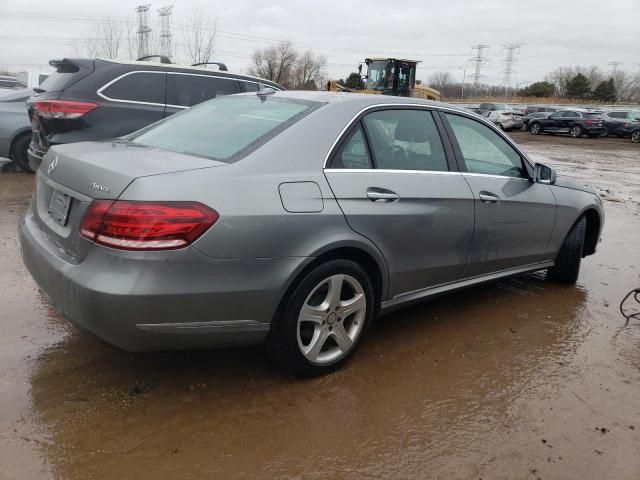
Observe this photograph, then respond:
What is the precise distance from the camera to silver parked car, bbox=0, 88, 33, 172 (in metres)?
8.40

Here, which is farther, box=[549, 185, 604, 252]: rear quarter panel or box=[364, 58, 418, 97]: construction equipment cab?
box=[364, 58, 418, 97]: construction equipment cab

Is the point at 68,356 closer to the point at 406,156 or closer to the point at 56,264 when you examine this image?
the point at 56,264

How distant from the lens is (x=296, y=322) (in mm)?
2869

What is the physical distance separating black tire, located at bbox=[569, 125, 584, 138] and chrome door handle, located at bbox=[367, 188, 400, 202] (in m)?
31.0

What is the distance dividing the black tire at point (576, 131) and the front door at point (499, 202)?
2923 centimetres

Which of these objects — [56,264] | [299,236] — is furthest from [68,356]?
[299,236]

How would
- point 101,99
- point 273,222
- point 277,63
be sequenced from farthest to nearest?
point 277,63 → point 101,99 → point 273,222

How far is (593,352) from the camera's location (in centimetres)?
370

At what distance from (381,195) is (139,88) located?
448 centimetres

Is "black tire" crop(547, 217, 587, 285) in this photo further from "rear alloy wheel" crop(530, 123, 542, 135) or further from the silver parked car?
"rear alloy wheel" crop(530, 123, 542, 135)

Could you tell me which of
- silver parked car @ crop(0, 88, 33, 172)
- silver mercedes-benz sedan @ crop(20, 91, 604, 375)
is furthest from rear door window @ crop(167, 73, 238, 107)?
silver mercedes-benz sedan @ crop(20, 91, 604, 375)

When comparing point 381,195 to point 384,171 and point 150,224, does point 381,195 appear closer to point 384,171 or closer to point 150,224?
point 384,171

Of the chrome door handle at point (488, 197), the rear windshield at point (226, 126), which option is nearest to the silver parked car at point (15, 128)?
the rear windshield at point (226, 126)

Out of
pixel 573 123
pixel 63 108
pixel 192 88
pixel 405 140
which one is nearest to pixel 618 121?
pixel 573 123
